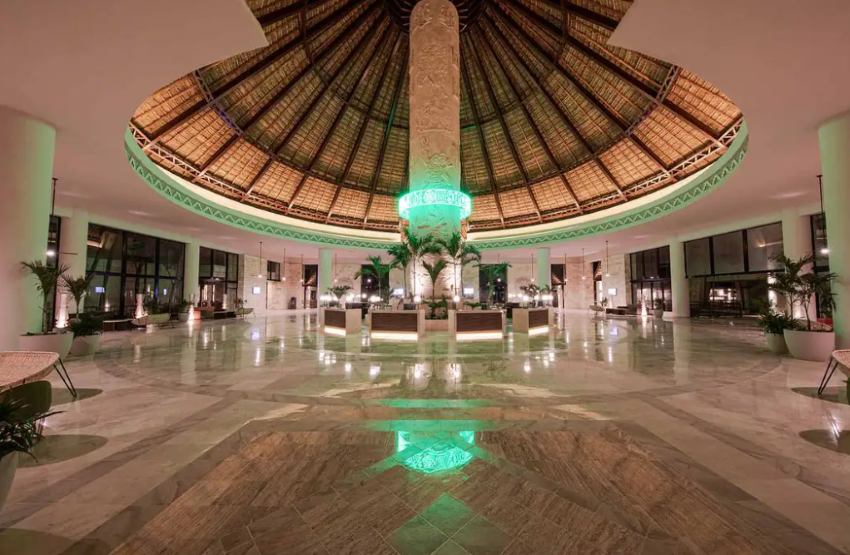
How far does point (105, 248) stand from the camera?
15602 mm

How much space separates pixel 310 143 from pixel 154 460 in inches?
792

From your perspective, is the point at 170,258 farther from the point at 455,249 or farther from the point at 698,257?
the point at 698,257

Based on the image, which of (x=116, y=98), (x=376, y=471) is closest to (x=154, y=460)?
(x=376, y=471)

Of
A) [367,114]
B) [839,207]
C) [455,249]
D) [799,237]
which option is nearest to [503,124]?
[367,114]

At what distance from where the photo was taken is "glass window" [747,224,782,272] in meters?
15.5

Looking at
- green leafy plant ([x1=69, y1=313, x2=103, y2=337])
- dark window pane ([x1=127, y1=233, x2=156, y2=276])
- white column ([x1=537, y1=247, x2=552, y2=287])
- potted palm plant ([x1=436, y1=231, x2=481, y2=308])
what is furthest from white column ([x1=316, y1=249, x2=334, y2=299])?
green leafy plant ([x1=69, y1=313, x2=103, y2=337])

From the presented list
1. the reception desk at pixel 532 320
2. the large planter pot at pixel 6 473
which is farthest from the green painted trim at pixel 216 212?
the reception desk at pixel 532 320

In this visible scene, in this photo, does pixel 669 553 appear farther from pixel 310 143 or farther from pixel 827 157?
pixel 310 143

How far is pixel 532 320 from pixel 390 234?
15.0m

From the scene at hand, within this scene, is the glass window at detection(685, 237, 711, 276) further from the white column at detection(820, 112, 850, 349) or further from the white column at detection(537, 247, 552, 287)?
the white column at detection(820, 112, 850, 349)

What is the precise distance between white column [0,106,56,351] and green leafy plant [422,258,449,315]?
10.2m

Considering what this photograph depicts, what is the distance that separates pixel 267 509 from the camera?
222 centimetres

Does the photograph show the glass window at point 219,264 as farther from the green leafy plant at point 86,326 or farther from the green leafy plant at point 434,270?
the green leafy plant at point 434,270

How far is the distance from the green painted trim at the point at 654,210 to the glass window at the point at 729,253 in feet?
15.7
